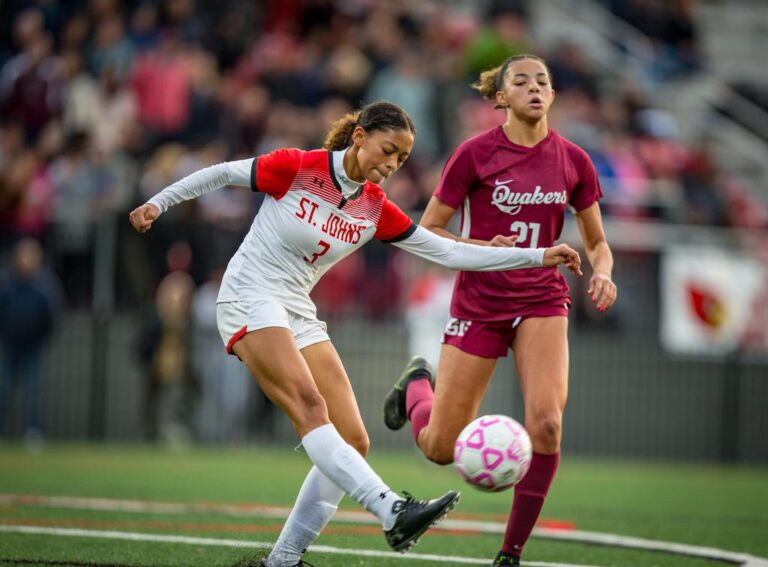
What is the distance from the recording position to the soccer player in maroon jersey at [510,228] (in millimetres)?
7746

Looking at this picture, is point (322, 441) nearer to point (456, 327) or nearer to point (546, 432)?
point (546, 432)

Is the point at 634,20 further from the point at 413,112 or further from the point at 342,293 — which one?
the point at 342,293

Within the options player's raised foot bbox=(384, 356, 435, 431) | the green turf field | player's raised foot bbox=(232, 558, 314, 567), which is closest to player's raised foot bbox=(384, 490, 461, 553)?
player's raised foot bbox=(232, 558, 314, 567)

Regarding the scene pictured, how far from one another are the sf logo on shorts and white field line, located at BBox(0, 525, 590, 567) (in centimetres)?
137

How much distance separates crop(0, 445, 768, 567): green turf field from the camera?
7.88m

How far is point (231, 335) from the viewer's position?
6.98 m

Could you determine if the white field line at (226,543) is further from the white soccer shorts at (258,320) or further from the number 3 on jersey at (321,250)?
the number 3 on jersey at (321,250)

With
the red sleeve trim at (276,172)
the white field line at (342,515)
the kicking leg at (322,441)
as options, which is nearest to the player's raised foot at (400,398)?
the white field line at (342,515)

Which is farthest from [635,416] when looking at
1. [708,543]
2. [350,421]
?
[350,421]

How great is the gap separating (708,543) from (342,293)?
9008 mm

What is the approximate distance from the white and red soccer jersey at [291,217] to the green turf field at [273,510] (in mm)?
1585

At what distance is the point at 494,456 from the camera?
6730 mm

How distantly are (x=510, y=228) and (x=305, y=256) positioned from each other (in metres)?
1.40

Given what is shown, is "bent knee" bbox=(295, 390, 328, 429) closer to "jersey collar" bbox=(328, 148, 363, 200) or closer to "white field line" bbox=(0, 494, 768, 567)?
"jersey collar" bbox=(328, 148, 363, 200)
